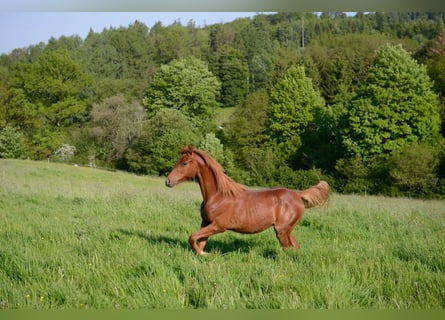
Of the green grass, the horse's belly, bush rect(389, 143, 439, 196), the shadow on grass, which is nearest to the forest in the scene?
bush rect(389, 143, 439, 196)

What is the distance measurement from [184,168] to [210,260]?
71 cm

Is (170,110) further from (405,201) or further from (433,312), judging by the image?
(433,312)

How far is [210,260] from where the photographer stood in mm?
3139

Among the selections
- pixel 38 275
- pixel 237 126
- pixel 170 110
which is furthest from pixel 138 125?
pixel 38 275

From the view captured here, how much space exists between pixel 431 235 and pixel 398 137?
1869mm

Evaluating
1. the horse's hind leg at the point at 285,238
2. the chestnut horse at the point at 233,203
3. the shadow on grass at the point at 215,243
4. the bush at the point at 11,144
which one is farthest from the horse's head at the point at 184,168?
the bush at the point at 11,144

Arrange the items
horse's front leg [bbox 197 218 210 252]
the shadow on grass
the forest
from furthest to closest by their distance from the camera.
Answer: the forest → the shadow on grass → horse's front leg [bbox 197 218 210 252]

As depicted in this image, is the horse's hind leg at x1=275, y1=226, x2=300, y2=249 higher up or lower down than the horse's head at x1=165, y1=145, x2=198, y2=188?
lower down

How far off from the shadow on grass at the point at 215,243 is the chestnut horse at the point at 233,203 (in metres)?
0.21

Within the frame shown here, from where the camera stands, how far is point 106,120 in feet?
18.3

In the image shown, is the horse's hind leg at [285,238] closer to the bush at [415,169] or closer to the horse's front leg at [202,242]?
the horse's front leg at [202,242]

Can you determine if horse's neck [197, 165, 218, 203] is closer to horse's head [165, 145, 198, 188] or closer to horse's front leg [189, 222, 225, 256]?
horse's head [165, 145, 198, 188]

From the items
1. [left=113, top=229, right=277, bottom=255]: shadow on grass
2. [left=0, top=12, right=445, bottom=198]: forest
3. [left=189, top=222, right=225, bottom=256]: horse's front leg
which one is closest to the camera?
[left=189, top=222, right=225, bottom=256]: horse's front leg

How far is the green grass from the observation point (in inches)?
108
